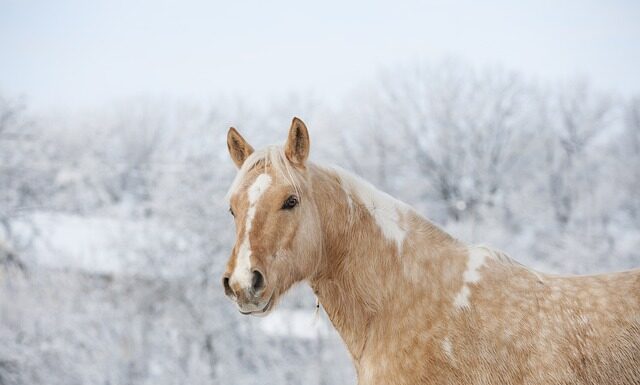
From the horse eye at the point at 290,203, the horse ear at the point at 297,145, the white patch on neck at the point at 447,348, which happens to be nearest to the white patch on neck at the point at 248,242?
the horse eye at the point at 290,203

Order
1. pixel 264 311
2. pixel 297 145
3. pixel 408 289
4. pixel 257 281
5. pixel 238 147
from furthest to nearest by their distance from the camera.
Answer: pixel 238 147 → pixel 297 145 → pixel 408 289 → pixel 264 311 → pixel 257 281

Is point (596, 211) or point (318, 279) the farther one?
point (596, 211)

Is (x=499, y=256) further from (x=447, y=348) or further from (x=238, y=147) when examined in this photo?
(x=238, y=147)

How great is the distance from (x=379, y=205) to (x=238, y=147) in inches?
47.3

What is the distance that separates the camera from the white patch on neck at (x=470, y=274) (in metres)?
4.84

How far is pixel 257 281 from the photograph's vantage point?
459 centimetres

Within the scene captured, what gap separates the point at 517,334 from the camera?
184 inches

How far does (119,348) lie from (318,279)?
101 ft

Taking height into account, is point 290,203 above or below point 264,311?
above

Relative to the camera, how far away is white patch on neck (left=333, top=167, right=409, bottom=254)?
514cm

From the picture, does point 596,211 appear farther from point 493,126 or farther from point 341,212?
point 341,212

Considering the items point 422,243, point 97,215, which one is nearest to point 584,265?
point 97,215

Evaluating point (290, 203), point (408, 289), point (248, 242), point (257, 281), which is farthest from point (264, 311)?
point (408, 289)

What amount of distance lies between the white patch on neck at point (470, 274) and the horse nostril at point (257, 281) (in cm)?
134
